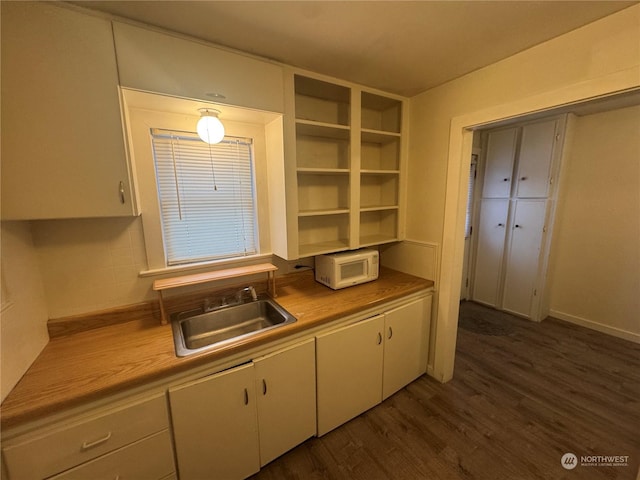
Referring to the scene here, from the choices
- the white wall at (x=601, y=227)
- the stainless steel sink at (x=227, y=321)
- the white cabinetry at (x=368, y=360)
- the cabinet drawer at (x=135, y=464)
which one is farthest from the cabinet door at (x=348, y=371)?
the white wall at (x=601, y=227)

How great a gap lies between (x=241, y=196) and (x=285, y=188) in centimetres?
40

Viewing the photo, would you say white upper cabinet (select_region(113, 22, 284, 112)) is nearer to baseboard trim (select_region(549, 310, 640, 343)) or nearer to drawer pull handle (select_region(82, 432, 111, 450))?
drawer pull handle (select_region(82, 432, 111, 450))

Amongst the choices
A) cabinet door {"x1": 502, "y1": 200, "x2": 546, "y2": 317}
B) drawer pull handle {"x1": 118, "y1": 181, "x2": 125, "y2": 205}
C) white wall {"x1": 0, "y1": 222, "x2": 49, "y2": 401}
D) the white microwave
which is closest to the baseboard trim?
cabinet door {"x1": 502, "y1": 200, "x2": 546, "y2": 317}

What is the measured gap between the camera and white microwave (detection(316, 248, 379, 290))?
186 cm

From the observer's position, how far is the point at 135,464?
1.07 metres

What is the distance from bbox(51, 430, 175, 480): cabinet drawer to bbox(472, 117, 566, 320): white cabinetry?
3766 millimetres

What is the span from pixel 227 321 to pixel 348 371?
2.85 feet

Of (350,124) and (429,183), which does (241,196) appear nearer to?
(350,124)

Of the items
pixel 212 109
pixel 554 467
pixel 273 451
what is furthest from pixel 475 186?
pixel 273 451

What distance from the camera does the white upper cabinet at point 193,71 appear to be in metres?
1.12

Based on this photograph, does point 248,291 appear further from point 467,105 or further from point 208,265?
point 467,105

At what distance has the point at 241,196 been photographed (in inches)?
71.2

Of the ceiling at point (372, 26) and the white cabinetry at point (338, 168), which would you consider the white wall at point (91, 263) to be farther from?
the ceiling at point (372, 26)

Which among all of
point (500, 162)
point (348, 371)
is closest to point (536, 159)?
point (500, 162)
